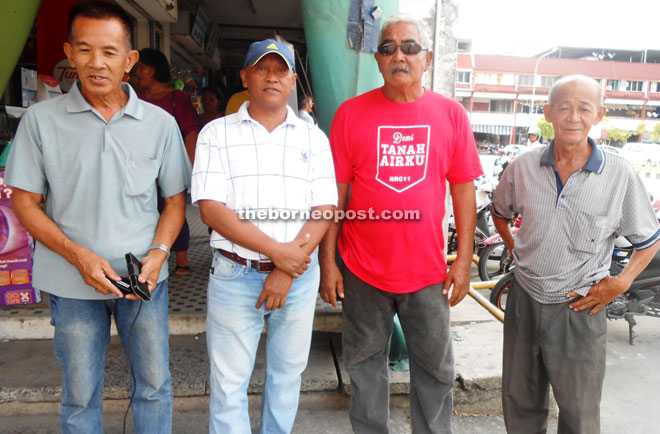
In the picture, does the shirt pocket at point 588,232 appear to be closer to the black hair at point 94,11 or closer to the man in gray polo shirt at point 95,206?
the man in gray polo shirt at point 95,206

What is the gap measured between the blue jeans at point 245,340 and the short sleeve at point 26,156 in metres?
0.76

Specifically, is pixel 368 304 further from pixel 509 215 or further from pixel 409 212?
pixel 509 215

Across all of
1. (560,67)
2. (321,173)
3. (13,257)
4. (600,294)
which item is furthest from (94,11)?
(560,67)

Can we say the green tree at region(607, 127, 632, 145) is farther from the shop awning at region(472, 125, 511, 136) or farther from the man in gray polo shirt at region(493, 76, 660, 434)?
the man in gray polo shirt at region(493, 76, 660, 434)

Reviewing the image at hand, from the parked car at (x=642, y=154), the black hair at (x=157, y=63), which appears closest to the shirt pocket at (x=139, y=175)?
the black hair at (x=157, y=63)

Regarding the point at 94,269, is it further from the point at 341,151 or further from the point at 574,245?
the point at 574,245

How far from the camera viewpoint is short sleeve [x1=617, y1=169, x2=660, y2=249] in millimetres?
1915

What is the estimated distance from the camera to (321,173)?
203cm

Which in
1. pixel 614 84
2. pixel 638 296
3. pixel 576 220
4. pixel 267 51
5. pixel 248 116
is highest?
pixel 614 84

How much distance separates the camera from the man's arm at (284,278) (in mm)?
1918

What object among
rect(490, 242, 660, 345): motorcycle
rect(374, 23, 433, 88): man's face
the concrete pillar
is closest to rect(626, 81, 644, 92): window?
Answer: rect(490, 242, 660, 345): motorcycle

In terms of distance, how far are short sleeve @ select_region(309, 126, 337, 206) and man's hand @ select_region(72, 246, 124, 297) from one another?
2.80 ft

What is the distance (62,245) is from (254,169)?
30.5 inches

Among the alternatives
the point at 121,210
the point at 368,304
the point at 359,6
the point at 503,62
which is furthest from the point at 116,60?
the point at 503,62
